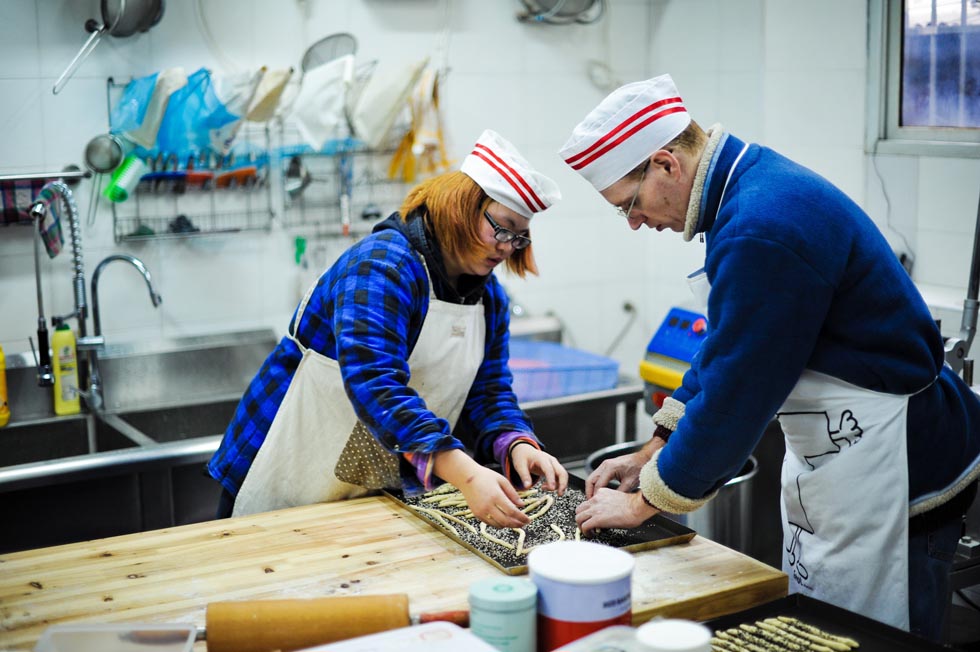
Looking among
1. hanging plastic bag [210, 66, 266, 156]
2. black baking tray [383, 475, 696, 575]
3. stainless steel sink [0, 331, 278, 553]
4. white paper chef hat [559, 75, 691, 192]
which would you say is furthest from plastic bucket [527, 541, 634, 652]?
hanging plastic bag [210, 66, 266, 156]

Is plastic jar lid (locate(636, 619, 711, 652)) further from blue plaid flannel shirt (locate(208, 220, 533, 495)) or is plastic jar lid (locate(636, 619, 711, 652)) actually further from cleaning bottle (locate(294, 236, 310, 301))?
cleaning bottle (locate(294, 236, 310, 301))

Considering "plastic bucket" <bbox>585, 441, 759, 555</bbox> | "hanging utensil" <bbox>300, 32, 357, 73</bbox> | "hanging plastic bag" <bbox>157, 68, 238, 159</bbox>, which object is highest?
"hanging utensil" <bbox>300, 32, 357, 73</bbox>

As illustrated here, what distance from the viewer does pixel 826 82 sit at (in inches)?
129

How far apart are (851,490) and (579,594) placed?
0.65m

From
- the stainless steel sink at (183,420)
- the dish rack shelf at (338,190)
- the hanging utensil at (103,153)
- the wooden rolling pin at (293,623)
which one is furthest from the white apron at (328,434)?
the dish rack shelf at (338,190)

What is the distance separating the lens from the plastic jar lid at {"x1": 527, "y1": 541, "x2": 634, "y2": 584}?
111 cm

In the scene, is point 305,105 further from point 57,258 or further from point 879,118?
point 879,118

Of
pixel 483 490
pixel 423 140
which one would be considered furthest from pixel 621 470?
pixel 423 140

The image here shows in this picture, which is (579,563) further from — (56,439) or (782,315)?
(56,439)

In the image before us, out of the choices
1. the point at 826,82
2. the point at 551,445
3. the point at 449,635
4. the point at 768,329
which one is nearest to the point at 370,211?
the point at 551,445

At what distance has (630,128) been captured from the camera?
5.04 feet

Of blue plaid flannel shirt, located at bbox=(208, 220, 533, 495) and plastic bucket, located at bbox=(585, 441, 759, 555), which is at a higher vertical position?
blue plaid flannel shirt, located at bbox=(208, 220, 533, 495)

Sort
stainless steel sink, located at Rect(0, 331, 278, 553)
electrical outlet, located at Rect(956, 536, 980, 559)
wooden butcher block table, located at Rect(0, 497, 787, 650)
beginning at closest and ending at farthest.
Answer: wooden butcher block table, located at Rect(0, 497, 787, 650) < electrical outlet, located at Rect(956, 536, 980, 559) < stainless steel sink, located at Rect(0, 331, 278, 553)

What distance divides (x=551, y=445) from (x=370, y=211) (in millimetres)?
1039
